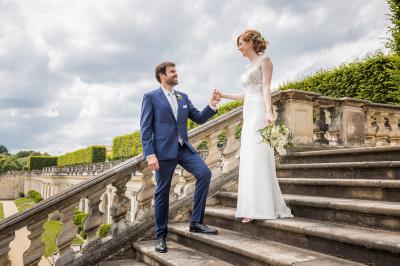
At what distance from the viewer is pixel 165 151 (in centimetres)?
387

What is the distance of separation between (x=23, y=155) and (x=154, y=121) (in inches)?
5702

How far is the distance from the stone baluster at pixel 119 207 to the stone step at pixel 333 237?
1.31m

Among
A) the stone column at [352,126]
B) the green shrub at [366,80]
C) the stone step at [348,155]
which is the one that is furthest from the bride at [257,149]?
the green shrub at [366,80]

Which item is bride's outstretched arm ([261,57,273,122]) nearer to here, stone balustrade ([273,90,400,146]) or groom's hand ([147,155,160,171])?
groom's hand ([147,155,160,171])

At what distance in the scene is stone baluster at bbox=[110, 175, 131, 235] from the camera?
14.6 ft

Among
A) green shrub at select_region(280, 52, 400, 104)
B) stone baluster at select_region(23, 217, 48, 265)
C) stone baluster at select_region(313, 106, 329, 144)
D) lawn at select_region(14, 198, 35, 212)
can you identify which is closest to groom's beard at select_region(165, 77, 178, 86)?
stone baluster at select_region(23, 217, 48, 265)

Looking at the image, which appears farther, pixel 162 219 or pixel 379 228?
pixel 162 219

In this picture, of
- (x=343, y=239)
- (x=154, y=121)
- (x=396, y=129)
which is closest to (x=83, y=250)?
(x=154, y=121)

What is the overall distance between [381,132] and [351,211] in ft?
15.4

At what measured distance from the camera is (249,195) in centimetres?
379

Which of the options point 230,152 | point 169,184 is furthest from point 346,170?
point 169,184

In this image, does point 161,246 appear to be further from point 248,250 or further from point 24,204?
point 24,204

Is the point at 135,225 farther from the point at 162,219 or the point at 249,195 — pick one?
the point at 249,195

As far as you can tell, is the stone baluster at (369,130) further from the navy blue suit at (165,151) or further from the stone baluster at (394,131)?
the navy blue suit at (165,151)
